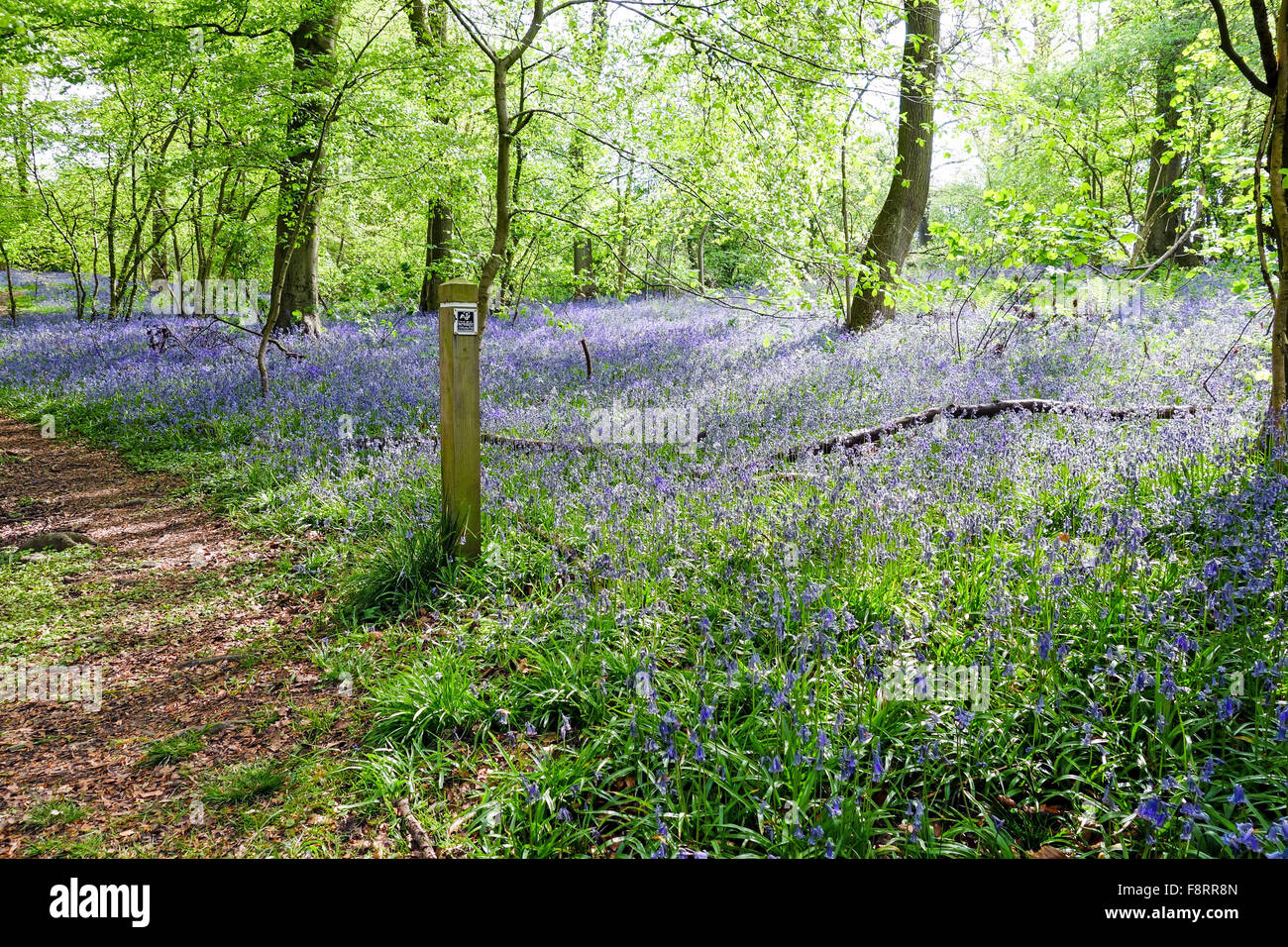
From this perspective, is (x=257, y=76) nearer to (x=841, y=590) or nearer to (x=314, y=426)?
(x=314, y=426)

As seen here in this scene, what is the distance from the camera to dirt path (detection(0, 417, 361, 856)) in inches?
111

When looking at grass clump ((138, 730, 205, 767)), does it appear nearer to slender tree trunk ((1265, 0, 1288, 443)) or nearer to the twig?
the twig

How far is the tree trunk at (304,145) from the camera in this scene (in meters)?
8.88

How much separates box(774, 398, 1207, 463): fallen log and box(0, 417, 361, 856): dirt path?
4.26m


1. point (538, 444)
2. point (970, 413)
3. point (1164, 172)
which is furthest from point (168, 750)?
point (1164, 172)

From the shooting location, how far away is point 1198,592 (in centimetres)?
328

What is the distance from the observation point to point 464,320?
4.50 meters

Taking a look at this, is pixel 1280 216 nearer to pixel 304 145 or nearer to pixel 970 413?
pixel 970 413

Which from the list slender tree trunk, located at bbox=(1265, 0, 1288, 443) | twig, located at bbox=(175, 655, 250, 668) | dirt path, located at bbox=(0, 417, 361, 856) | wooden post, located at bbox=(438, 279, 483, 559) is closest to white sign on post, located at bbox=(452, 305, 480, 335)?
wooden post, located at bbox=(438, 279, 483, 559)

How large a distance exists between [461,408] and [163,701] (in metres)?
2.34

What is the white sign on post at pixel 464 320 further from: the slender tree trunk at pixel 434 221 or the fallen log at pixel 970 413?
the slender tree trunk at pixel 434 221

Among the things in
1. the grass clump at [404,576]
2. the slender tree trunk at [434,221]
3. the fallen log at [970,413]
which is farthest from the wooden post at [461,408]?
the slender tree trunk at [434,221]
